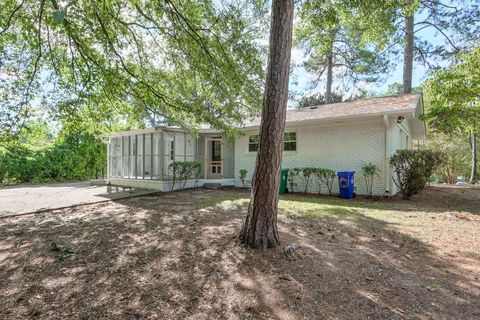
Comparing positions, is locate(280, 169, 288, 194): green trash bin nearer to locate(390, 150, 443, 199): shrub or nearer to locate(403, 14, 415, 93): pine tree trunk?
locate(390, 150, 443, 199): shrub

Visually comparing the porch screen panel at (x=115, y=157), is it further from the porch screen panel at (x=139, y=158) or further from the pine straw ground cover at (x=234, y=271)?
the pine straw ground cover at (x=234, y=271)

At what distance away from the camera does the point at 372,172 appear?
9312 millimetres

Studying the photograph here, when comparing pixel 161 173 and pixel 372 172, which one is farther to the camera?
pixel 161 173

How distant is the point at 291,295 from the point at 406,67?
693 inches

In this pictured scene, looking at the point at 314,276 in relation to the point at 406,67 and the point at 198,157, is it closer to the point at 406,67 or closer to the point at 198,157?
the point at 198,157

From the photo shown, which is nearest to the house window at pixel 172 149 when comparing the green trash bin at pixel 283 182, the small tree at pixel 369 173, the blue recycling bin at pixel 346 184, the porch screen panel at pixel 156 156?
the porch screen panel at pixel 156 156

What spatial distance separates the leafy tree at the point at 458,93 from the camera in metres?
7.27

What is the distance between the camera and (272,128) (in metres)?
3.72

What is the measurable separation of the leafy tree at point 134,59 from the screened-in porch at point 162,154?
3.47 meters

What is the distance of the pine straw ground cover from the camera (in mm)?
2525

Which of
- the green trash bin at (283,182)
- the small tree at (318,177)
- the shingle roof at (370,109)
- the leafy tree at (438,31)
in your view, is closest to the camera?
the shingle roof at (370,109)

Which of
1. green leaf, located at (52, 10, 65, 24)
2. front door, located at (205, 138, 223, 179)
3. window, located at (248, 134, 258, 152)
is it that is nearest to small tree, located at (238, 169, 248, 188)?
Result: window, located at (248, 134, 258, 152)

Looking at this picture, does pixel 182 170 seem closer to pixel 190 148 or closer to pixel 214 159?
pixel 190 148

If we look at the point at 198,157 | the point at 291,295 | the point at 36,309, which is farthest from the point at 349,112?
the point at 36,309
